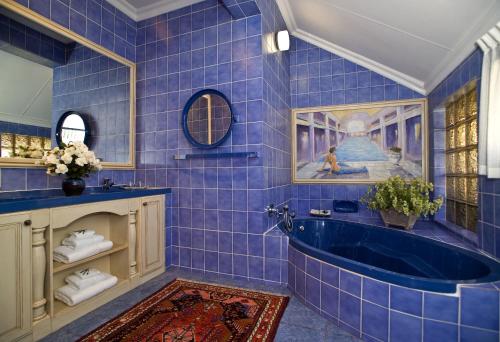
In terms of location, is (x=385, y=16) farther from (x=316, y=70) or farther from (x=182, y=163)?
(x=182, y=163)

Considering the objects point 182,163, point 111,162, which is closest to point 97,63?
point 111,162

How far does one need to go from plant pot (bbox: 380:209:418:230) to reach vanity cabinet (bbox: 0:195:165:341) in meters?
2.14

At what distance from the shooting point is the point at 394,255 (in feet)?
7.11

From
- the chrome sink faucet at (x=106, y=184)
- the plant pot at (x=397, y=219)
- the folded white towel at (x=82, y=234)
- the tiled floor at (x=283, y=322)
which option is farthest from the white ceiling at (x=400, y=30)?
the folded white towel at (x=82, y=234)

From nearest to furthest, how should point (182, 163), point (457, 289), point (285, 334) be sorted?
point (457, 289)
point (285, 334)
point (182, 163)

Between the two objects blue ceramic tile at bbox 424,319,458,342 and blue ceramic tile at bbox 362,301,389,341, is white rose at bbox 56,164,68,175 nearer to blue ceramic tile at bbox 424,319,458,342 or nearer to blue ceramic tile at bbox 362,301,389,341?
blue ceramic tile at bbox 362,301,389,341

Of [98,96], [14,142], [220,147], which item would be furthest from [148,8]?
[14,142]

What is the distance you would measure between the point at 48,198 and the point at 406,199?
2.75 metres

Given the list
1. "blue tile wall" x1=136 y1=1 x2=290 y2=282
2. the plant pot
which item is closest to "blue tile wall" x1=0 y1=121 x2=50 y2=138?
"blue tile wall" x1=136 y1=1 x2=290 y2=282

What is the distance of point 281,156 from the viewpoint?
2723mm

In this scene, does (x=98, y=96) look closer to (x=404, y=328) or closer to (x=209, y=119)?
(x=209, y=119)

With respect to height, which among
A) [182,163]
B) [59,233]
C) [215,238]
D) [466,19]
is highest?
[466,19]

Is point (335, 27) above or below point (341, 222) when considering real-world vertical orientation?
above

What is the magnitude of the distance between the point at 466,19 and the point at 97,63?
2.84 meters
